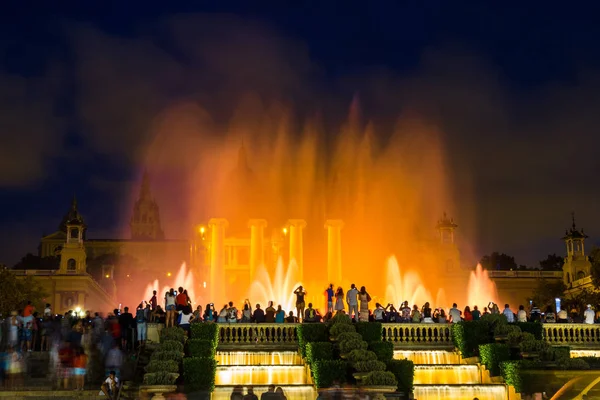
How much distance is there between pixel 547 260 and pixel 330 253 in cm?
8285

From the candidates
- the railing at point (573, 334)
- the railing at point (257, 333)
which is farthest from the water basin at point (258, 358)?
the railing at point (573, 334)

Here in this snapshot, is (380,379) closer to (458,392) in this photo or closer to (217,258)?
(458,392)

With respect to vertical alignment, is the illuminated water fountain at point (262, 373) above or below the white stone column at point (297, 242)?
below

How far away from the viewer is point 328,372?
2994cm

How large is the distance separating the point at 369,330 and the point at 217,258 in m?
47.6

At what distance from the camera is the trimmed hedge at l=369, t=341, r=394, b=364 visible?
31812mm

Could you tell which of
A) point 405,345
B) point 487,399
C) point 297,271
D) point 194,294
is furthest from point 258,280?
point 487,399

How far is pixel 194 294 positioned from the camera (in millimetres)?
87938

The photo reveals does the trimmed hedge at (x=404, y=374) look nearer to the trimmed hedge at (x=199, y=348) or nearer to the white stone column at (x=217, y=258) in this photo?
the trimmed hedge at (x=199, y=348)

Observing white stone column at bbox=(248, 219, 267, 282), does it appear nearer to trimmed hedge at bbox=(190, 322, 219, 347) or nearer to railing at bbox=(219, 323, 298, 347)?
railing at bbox=(219, 323, 298, 347)

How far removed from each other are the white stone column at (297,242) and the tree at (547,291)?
40176 mm

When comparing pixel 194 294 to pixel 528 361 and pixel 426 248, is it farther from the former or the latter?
pixel 528 361

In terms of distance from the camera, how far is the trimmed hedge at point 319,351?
31.8 m

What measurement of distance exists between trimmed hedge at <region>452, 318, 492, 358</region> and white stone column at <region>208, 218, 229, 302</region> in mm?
46802
